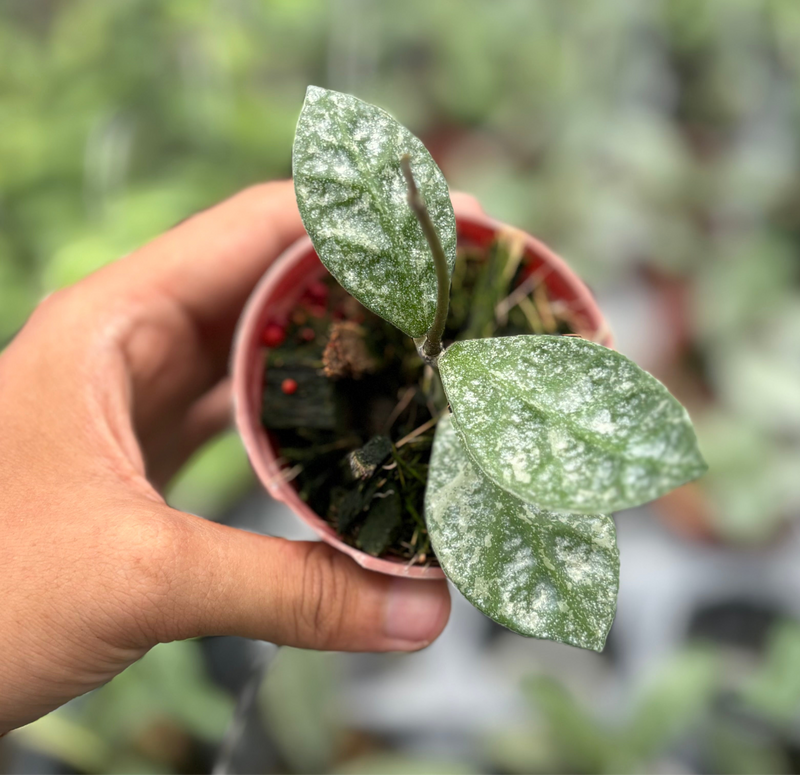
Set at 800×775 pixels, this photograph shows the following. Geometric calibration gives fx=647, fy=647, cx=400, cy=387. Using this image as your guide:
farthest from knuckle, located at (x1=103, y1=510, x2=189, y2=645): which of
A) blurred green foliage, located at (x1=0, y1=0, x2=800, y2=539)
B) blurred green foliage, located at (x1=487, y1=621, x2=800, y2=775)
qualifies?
blurred green foliage, located at (x1=0, y1=0, x2=800, y2=539)

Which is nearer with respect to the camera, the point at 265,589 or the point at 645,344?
the point at 265,589

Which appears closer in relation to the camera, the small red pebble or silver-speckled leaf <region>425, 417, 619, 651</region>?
silver-speckled leaf <region>425, 417, 619, 651</region>

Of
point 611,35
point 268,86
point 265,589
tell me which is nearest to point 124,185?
point 268,86

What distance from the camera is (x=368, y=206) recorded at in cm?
50

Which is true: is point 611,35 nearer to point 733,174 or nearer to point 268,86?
point 733,174

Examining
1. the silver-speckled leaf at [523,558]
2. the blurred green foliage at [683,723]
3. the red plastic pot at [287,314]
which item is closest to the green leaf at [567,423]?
the silver-speckled leaf at [523,558]

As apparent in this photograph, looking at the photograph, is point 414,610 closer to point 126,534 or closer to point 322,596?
point 322,596

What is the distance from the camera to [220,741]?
1.04m

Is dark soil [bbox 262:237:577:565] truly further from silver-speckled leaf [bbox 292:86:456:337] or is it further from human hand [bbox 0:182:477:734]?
silver-speckled leaf [bbox 292:86:456:337]

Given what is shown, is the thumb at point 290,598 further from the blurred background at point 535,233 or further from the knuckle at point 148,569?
the blurred background at point 535,233

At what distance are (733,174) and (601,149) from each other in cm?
30

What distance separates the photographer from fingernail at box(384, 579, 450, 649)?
26.9 inches

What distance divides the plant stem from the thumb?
10.1 inches

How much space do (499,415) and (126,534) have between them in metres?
0.35
